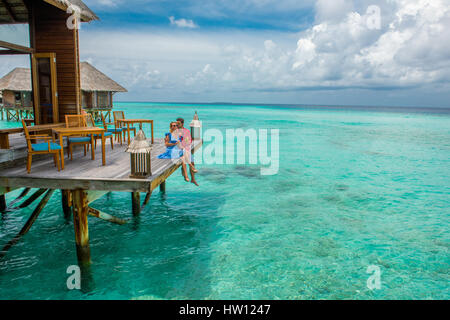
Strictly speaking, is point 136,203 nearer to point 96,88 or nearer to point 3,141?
point 3,141

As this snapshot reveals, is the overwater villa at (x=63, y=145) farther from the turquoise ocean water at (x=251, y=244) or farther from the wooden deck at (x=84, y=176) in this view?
the turquoise ocean water at (x=251, y=244)

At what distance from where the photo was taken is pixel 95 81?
34.2 metres

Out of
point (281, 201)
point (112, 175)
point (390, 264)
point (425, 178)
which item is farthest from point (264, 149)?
point (112, 175)

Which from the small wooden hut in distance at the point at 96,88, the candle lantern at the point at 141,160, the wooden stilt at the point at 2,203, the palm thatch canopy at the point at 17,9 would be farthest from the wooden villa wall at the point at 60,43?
the small wooden hut in distance at the point at 96,88

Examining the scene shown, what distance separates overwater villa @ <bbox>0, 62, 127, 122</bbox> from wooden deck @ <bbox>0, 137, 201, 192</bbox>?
93.0 ft

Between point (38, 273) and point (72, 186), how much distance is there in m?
2.23

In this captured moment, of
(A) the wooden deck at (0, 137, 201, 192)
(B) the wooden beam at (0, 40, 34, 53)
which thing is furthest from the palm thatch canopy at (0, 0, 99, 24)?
(A) the wooden deck at (0, 137, 201, 192)

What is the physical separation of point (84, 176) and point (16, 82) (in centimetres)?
3414

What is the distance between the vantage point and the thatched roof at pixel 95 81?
32.7 meters

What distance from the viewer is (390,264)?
7.11 metres

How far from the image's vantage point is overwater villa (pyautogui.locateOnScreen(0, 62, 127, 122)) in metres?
32.9

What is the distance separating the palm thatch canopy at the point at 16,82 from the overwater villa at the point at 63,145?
2778cm

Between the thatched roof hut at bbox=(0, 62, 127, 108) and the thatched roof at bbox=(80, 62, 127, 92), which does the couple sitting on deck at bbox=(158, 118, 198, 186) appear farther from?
the thatched roof at bbox=(80, 62, 127, 92)

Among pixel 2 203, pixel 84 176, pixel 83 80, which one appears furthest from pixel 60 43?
pixel 83 80
